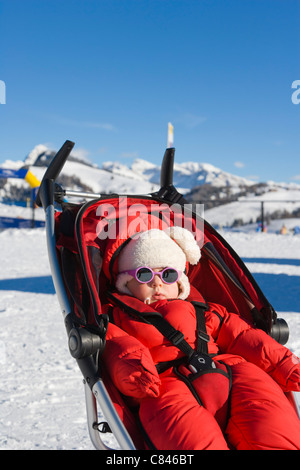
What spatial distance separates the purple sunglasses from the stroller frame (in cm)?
38

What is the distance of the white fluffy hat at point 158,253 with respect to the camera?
7.44 ft

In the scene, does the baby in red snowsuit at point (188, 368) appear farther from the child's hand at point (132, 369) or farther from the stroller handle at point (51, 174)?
the stroller handle at point (51, 174)

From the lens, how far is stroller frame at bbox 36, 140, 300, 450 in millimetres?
1562

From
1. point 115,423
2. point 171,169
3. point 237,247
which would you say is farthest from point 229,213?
point 115,423

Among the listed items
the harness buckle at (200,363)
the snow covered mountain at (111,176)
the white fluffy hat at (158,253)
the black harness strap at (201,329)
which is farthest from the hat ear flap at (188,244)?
the snow covered mountain at (111,176)

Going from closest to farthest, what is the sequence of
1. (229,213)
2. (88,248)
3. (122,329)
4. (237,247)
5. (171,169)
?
(122,329) → (88,248) → (171,169) → (237,247) → (229,213)

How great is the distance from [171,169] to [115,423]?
174 cm

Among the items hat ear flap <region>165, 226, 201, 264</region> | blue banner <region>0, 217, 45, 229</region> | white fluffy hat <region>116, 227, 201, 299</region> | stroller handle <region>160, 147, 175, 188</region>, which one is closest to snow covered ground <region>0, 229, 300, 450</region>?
white fluffy hat <region>116, 227, 201, 299</region>

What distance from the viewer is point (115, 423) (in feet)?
4.99

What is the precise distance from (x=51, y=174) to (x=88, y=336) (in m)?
1.13

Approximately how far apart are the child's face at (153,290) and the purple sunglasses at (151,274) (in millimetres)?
22

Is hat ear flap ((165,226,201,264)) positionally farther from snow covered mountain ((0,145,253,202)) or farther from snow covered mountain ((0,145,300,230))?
snow covered mountain ((0,145,253,202))

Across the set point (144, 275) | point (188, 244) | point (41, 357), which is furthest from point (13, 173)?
point (144, 275)

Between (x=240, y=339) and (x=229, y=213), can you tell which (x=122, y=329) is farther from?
(x=229, y=213)
